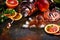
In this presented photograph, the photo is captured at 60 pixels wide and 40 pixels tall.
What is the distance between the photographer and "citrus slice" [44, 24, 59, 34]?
280cm

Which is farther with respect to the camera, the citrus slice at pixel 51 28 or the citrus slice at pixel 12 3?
the citrus slice at pixel 12 3

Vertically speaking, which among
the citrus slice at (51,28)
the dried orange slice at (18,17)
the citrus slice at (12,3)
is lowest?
the citrus slice at (51,28)

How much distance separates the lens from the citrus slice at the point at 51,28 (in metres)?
2.80

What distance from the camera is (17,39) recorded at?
9.11 feet

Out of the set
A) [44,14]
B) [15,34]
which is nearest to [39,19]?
[44,14]

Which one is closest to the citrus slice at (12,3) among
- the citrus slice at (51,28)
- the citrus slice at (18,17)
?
the citrus slice at (18,17)

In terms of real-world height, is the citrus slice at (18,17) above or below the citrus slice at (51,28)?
above

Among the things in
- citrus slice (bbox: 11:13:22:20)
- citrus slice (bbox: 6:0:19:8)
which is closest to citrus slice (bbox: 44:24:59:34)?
citrus slice (bbox: 11:13:22:20)

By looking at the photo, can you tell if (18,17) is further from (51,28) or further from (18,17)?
(51,28)

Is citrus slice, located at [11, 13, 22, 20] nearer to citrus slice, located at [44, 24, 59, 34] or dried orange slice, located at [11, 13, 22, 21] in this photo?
dried orange slice, located at [11, 13, 22, 21]

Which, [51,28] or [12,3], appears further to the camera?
[12,3]

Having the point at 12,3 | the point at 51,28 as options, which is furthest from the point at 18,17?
the point at 51,28

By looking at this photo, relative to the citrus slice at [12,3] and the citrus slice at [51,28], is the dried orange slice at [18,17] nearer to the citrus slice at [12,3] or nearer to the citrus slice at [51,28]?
the citrus slice at [12,3]

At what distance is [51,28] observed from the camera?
2.81 metres
